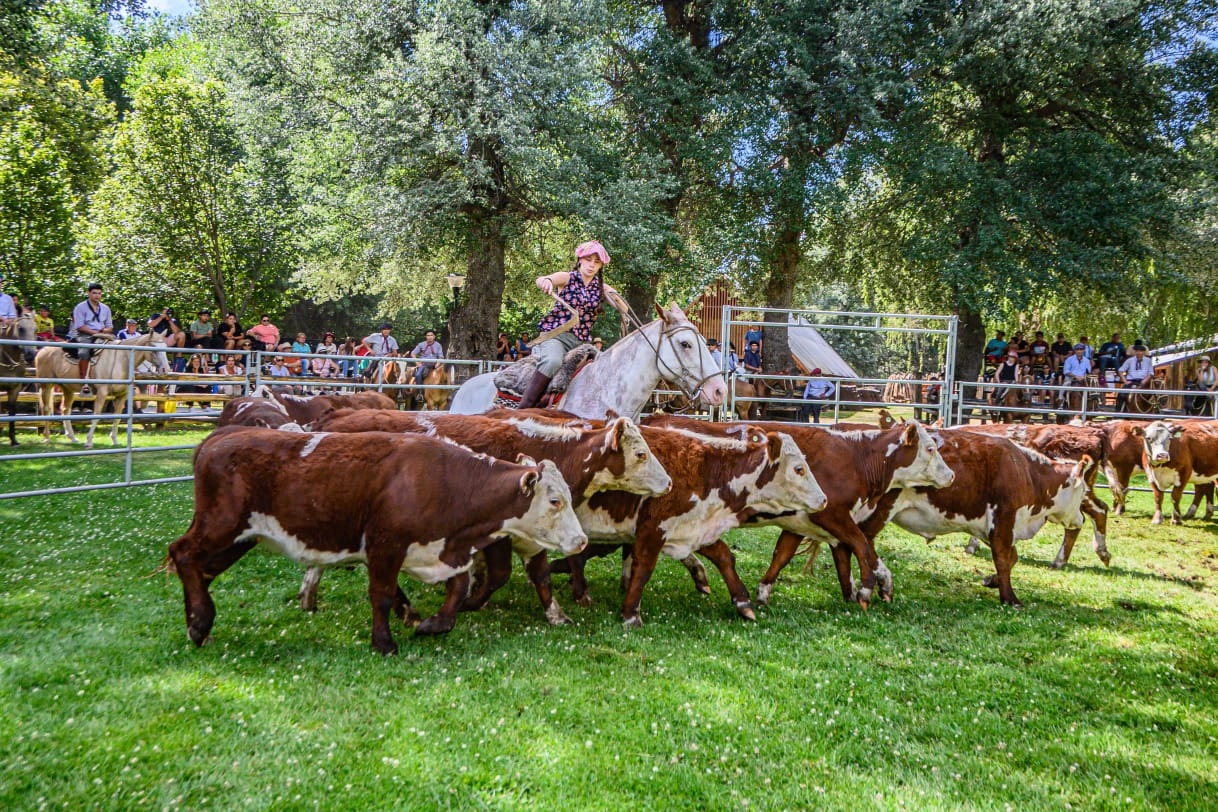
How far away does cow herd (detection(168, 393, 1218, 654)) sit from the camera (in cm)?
550

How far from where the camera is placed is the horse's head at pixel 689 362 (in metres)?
9.07

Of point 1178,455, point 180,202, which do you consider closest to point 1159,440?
point 1178,455

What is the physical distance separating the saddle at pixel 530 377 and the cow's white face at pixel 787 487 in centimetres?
293

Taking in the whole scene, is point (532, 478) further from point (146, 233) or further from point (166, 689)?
point (146, 233)

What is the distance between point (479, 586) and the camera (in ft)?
22.7

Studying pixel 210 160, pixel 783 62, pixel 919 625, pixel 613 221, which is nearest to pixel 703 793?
pixel 919 625

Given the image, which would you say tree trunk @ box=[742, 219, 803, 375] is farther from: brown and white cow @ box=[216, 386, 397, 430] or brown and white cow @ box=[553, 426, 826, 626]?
brown and white cow @ box=[553, 426, 826, 626]

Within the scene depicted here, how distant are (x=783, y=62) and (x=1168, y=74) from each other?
9.63 metres

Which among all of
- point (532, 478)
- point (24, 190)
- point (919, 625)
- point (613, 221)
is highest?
point (24, 190)

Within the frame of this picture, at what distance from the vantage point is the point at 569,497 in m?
5.98

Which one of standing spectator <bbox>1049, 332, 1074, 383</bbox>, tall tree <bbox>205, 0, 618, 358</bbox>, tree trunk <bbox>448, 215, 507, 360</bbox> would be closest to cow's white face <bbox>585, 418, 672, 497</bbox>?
tall tree <bbox>205, 0, 618, 358</bbox>

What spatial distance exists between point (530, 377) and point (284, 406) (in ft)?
10.9

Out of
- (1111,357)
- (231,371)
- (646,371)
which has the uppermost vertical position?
(1111,357)

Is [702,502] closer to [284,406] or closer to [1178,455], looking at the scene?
[284,406]
